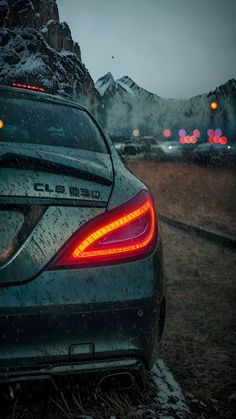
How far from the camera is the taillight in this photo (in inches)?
68.1

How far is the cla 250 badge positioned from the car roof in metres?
1.45

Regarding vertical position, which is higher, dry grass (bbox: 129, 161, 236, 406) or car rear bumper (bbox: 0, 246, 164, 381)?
car rear bumper (bbox: 0, 246, 164, 381)

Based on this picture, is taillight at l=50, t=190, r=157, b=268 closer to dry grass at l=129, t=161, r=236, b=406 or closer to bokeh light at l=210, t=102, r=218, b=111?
dry grass at l=129, t=161, r=236, b=406

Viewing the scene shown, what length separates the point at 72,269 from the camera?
1.71 meters

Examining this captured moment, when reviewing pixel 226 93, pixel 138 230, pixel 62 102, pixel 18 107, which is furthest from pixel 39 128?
pixel 226 93

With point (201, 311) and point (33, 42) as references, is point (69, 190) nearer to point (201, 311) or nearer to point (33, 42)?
point (201, 311)

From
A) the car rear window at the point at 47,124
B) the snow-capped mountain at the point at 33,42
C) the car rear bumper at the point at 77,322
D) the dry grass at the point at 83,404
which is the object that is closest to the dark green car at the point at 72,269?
the car rear bumper at the point at 77,322

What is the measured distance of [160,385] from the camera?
97.1 inches

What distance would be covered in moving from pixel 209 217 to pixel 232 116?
8661 centimetres

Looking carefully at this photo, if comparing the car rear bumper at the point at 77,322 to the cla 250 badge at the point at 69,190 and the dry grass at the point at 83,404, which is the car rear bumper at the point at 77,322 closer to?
the dry grass at the point at 83,404

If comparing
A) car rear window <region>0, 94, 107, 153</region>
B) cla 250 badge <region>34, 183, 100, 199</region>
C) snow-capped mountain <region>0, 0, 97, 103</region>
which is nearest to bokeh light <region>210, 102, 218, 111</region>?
car rear window <region>0, 94, 107, 153</region>

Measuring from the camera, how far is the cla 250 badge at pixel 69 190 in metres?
1.70

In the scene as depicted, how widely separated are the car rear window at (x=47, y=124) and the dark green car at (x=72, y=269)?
2.06ft

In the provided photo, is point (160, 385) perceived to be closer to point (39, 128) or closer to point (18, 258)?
point (18, 258)
